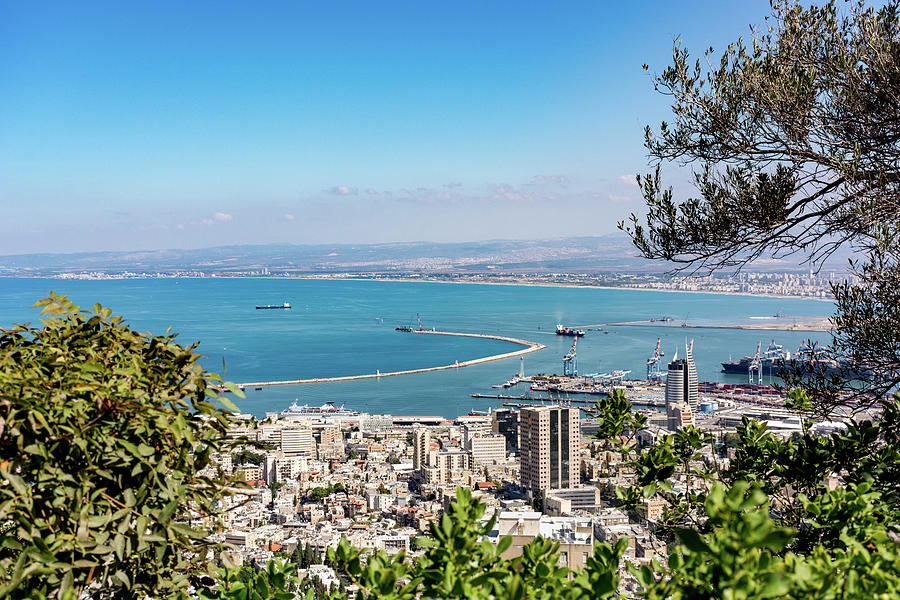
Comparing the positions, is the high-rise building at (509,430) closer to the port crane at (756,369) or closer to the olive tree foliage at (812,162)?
the port crane at (756,369)

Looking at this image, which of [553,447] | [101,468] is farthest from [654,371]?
[101,468]

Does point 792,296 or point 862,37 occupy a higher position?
point 862,37

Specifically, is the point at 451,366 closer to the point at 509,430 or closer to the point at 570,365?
the point at 570,365

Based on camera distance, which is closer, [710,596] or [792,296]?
[710,596]

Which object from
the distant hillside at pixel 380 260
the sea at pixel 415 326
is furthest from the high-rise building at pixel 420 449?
the distant hillside at pixel 380 260

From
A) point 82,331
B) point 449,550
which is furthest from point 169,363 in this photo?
point 449,550

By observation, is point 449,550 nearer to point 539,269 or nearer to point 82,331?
point 82,331
